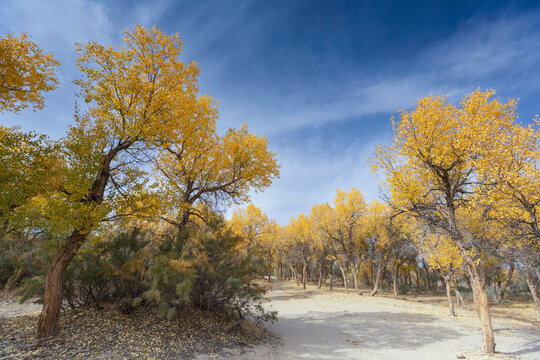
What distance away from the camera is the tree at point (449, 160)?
7.27 meters

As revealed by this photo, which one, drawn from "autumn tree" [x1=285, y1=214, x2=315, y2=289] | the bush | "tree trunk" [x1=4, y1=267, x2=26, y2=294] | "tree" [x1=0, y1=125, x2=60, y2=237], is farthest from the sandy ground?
"autumn tree" [x1=285, y1=214, x2=315, y2=289]

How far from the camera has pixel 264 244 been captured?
99.8 ft

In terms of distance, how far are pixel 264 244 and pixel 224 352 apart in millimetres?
24578

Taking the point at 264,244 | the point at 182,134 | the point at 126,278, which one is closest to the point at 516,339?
the point at 126,278

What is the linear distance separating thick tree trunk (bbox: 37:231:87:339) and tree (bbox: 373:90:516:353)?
370 inches

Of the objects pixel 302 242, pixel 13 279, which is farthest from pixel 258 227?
pixel 13 279

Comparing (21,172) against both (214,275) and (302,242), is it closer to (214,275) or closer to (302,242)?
(214,275)

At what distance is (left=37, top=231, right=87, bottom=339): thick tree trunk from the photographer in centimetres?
552

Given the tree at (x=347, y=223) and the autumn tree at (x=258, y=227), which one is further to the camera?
the autumn tree at (x=258, y=227)

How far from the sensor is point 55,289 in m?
5.79

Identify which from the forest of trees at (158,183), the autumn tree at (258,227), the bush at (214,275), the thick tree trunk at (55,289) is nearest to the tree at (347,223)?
the autumn tree at (258,227)

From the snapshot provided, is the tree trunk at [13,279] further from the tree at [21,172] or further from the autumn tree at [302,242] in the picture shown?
the autumn tree at [302,242]

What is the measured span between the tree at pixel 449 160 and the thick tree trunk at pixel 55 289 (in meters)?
9.40

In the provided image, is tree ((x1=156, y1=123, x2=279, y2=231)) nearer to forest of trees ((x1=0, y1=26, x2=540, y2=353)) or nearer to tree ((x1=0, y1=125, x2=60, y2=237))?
forest of trees ((x1=0, y1=26, x2=540, y2=353))
